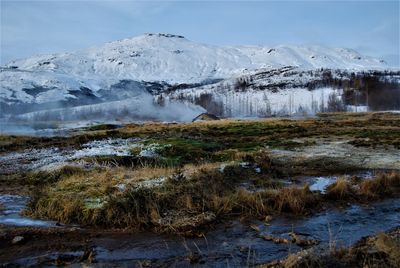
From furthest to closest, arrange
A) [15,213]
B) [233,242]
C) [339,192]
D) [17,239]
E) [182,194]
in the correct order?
[339,192] → [15,213] → [182,194] → [17,239] → [233,242]

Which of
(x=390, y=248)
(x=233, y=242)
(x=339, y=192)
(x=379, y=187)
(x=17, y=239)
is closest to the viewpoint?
(x=390, y=248)

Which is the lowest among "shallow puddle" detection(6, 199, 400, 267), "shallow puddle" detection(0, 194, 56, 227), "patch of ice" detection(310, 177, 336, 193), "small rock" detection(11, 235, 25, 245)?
"shallow puddle" detection(6, 199, 400, 267)

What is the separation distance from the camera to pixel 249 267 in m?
9.55

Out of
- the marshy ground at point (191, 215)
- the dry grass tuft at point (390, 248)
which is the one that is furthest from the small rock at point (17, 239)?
the dry grass tuft at point (390, 248)

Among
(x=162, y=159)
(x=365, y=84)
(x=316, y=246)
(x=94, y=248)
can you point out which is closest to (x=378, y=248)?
(x=316, y=246)

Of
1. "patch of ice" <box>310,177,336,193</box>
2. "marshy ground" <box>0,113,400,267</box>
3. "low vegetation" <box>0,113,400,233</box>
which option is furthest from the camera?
"patch of ice" <box>310,177,336,193</box>

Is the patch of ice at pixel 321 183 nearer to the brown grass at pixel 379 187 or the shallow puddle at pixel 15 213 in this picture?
the brown grass at pixel 379 187

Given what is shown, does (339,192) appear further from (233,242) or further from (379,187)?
(233,242)

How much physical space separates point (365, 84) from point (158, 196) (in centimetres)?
17740

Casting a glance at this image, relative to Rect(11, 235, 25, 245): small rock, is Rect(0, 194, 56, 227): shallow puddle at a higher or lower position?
higher

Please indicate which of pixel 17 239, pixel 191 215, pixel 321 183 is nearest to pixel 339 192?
pixel 321 183

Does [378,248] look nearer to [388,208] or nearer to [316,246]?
[316,246]

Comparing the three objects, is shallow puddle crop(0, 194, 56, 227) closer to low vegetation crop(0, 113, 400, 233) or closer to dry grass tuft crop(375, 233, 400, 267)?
low vegetation crop(0, 113, 400, 233)

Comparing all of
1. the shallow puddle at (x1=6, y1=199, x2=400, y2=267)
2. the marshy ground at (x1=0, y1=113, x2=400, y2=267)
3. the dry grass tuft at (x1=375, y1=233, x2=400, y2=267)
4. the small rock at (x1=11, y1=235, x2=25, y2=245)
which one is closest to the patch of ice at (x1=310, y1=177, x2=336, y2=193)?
the marshy ground at (x1=0, y1=113, x2=400, y2=267)
